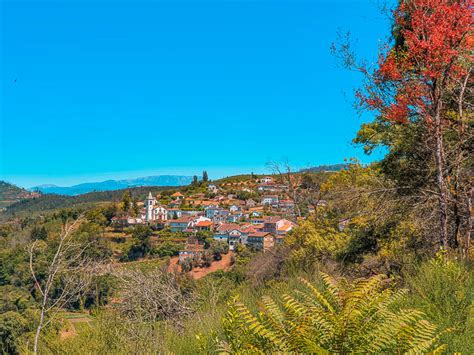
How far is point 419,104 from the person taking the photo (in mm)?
6688

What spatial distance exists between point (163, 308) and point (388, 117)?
5496 millimetres

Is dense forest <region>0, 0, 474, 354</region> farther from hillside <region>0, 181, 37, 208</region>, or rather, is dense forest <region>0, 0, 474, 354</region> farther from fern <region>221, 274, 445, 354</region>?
hillside <region>0, 181, 37, 208</region>

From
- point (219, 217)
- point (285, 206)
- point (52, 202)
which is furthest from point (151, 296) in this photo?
point (52, 202)

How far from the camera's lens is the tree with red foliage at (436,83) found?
618 cm

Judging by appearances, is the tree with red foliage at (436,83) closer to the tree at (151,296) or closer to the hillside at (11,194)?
the tree at (151,296)

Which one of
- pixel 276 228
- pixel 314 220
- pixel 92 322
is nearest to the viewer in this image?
pixel 92 322

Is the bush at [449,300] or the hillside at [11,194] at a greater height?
the hillside at [11,194]

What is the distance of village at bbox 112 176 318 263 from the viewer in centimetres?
7038

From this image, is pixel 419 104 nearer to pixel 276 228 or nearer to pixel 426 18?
pixel 426 18

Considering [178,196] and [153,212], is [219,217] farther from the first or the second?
[178,196]

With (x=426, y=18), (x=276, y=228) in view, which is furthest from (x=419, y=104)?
(x=276, y=228)

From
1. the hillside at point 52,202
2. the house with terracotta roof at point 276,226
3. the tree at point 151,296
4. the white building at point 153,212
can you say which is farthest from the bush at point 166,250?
the hillside at point 52,202

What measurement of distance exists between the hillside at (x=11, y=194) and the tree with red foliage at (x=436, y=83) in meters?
157

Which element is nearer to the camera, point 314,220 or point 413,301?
point 413,301
